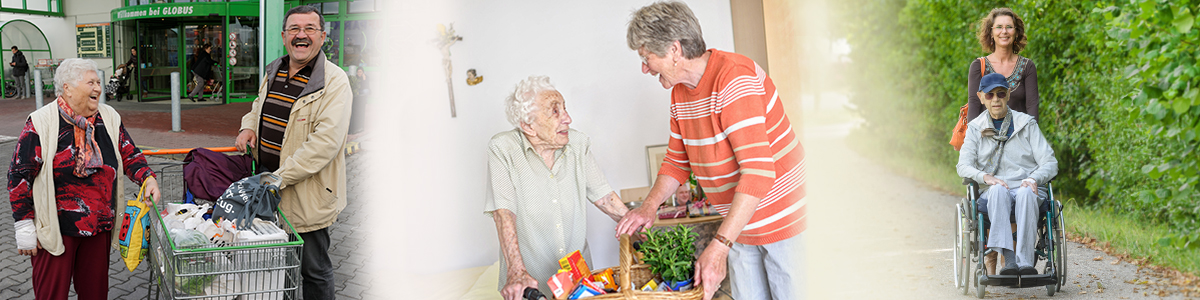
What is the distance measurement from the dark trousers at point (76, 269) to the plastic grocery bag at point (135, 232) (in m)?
0.30

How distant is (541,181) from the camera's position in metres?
2.94

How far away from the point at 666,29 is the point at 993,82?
9.07 feet

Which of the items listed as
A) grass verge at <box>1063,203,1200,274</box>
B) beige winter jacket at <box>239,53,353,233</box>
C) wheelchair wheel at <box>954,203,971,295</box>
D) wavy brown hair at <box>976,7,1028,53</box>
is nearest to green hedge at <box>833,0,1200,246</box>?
grass verge at <box>1063,203,1200,274</box>

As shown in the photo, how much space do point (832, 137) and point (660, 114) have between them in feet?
15.1

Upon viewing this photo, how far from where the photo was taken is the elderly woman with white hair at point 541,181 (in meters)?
2.82

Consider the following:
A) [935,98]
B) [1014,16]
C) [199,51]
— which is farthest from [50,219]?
[199,51]

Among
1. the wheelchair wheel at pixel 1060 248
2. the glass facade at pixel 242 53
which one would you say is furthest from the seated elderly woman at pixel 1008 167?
the glass facade at pixel 242 53

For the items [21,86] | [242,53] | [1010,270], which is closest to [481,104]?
[1010,270]

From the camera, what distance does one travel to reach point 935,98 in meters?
7.82

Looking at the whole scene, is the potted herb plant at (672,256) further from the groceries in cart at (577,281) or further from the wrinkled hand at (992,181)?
the wrinkled hand at (992,181)

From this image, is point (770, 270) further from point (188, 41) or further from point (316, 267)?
point (188, 41)

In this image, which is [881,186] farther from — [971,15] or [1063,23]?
[1063,23]

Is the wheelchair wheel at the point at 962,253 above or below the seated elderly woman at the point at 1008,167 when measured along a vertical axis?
below

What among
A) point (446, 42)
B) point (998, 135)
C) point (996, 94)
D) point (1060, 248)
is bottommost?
point (1060, 248)
